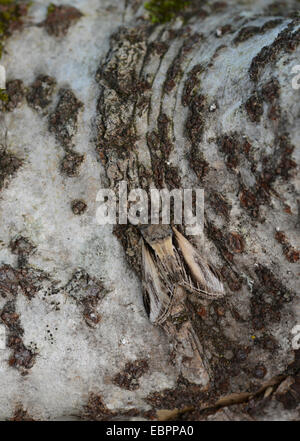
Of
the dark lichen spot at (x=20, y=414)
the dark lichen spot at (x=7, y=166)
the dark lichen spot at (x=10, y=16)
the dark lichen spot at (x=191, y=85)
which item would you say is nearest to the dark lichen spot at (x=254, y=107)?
the dark lichen spot at (x=191, y=85)

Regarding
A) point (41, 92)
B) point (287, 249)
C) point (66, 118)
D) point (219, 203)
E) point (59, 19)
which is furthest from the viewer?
point (59, 19)

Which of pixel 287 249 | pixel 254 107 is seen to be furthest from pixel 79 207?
pixel 287 249

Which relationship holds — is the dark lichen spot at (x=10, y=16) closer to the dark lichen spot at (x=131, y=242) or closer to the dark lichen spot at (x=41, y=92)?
the dark lichen spot at (x=41, y=92)

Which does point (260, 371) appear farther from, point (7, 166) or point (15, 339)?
point (7, 166)

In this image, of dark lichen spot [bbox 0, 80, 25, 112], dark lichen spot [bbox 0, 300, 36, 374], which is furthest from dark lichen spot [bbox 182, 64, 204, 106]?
dark lichen spot [bbox 0, 300, 36, 374]

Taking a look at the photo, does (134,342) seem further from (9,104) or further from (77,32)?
(77,32)

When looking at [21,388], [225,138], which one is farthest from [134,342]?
[225,138]
